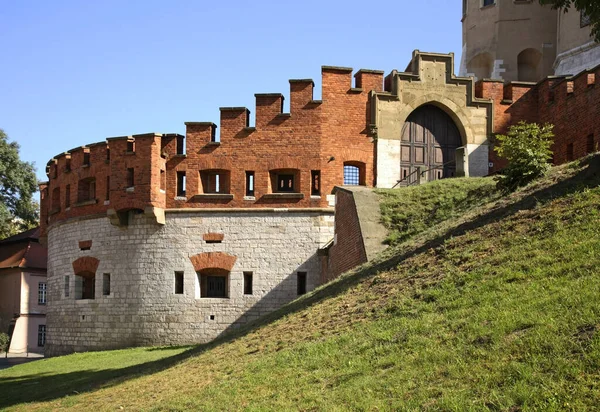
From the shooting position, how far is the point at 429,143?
2594 centimetres

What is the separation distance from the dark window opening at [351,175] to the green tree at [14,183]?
22.3m

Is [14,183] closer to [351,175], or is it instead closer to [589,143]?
[351,175]

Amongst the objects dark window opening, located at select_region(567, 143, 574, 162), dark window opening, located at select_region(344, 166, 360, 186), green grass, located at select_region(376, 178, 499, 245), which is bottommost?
green grass, located at select_region(376, 178, 499, 245)

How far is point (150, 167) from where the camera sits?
25031mm

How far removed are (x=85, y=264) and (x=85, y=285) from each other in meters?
1.16

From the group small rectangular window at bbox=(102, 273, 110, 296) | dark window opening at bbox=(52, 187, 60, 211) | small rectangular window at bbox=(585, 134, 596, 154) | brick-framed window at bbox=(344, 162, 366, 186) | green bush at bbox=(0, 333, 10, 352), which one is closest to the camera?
small rectangular window at bbox=(585, 134, 596, 154)

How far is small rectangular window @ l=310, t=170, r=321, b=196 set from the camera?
25312 millimetres

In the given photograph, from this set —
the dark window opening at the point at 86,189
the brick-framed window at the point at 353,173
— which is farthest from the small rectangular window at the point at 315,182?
the dark window opening at the point at 86,189

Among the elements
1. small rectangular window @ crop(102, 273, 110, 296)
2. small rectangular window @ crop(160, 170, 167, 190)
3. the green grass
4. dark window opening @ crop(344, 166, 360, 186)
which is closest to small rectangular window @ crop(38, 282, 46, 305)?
small rectangular window @ crop(102, 273, 110, 296)

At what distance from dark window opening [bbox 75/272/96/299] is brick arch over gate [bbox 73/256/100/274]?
0.82ft

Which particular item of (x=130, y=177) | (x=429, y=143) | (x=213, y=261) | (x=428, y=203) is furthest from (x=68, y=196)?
(x=428, y=203)

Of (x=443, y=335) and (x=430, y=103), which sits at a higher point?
(x=430, y=103)

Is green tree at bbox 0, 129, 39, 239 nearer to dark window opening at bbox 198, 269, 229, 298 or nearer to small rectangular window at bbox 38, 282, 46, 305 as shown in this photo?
small rectangular window at bbox 38, 282, 46, 305

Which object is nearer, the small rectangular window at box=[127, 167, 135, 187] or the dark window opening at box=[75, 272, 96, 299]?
the small rectangular window at box=[127, 167, 135, 187]
